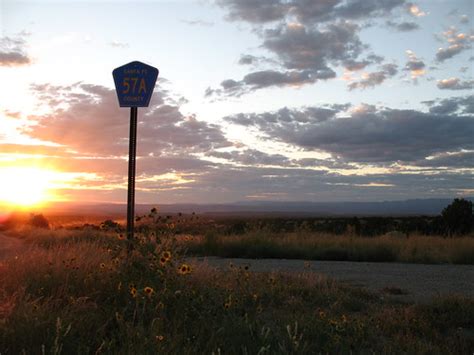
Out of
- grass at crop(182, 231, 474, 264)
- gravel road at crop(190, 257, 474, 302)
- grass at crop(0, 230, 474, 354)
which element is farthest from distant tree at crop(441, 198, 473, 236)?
grass at crop(0, 230, 474, 354)

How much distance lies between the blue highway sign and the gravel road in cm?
265

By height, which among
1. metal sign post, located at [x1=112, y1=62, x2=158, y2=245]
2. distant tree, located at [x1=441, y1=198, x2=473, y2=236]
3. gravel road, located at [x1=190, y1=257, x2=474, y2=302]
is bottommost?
gravel road, located at [x1=190, y1=257, x2=474, y2=302]

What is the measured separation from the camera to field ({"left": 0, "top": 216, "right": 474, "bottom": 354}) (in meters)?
4.48

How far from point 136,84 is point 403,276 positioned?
6871 millimetres

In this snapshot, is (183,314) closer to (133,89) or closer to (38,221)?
(133,89)

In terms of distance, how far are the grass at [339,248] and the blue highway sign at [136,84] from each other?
747 cm

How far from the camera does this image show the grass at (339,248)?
14.9 metres

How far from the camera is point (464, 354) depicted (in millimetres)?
5066

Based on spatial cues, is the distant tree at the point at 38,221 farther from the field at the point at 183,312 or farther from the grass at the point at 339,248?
the field at the point at 183,312

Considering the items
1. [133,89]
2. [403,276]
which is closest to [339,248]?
[403,276]

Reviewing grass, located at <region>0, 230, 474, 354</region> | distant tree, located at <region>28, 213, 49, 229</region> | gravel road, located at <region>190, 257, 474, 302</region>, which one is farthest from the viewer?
distant tree, located at <region>28, 213, 49, 229</region>

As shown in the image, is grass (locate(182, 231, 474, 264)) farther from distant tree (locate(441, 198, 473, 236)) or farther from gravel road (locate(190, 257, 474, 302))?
distant tree (locate(441, 198, 473, 236))

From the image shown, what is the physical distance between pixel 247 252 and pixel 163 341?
12.3 metres

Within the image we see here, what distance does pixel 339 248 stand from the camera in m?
16.2
